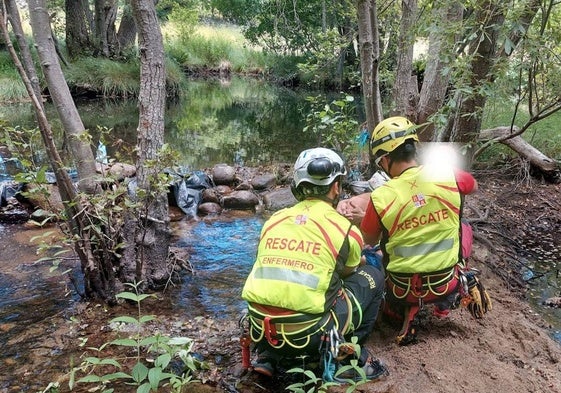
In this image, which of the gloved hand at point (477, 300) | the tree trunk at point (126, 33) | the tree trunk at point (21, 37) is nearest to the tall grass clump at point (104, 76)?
the tree trunk at point (126, 33)

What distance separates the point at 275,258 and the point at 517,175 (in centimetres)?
508

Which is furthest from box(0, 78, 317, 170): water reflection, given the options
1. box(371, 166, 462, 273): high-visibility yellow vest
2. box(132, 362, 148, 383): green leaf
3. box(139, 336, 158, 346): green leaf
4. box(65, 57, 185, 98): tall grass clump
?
box(132, 362, 148, 383): green leaf

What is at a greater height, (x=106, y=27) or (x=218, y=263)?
(x=106, y=27)

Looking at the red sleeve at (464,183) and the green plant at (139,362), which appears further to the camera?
the red sleeve at (464,183)

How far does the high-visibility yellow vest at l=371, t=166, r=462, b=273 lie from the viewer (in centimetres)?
266

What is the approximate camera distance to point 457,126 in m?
4.40

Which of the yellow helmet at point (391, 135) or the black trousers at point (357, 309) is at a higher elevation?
the yellow helmet at point (391, 135)

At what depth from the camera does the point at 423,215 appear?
105 inches

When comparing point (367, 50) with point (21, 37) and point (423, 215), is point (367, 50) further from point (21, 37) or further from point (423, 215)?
point (21, 37)

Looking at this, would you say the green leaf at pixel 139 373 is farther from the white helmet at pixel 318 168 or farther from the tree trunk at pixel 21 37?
the tree trunk at pixel 21 37

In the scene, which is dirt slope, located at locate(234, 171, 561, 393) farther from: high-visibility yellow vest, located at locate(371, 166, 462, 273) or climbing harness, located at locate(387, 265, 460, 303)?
high-visibility yellow vest, located at locate(371, 166, 462, 273)

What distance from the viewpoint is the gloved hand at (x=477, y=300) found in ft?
9.51

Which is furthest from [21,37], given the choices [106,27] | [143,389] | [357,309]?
[106,27]

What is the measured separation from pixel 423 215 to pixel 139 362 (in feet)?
5.73
